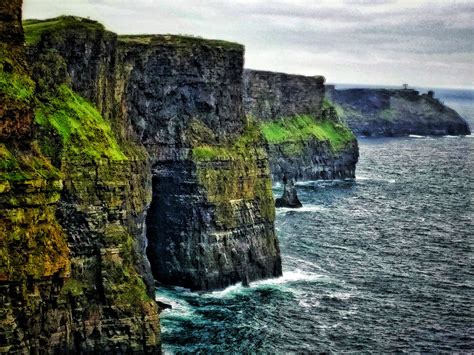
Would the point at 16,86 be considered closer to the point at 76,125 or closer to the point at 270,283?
the point at 76,125

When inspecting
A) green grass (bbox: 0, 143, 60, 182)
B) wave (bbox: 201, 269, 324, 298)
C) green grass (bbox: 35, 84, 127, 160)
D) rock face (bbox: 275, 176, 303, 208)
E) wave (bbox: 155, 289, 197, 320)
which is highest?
green grass (bbox: 35, 84, 127, 160)

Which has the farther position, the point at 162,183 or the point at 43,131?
the point at 162,183

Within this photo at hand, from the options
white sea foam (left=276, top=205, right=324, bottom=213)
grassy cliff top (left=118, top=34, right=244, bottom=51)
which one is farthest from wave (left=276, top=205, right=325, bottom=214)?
grassy cliff top (left=118, top=34, right=244, bottom=51)

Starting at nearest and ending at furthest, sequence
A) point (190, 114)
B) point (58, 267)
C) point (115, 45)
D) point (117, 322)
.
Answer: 1. point (58, 267)
2. point (117, 322)
3. point (115, 45)
4. point (190, 114)

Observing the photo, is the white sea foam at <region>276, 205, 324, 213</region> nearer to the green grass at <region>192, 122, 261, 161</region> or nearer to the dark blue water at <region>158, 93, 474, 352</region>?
the dark blue water at <region>158, 93, 474, 352</region>

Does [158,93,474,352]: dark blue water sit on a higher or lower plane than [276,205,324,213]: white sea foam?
lower

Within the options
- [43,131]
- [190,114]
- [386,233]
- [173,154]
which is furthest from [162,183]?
[386,233]

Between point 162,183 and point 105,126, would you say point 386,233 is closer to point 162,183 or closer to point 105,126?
point 162,183
